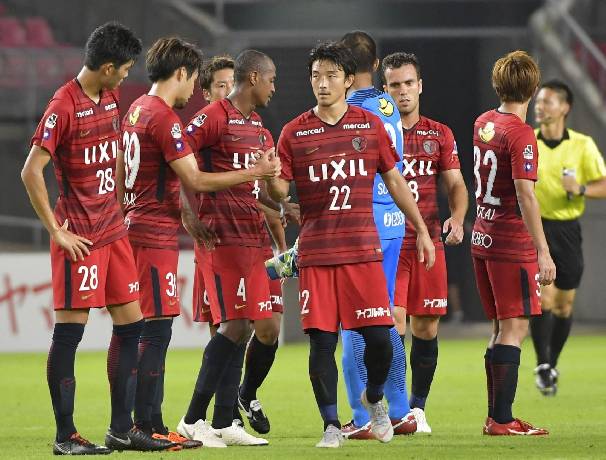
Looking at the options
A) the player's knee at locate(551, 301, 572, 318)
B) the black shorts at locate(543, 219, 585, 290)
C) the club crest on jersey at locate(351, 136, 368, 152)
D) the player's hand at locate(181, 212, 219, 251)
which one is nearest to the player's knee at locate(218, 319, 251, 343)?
the player's hand at locate(181, 212, 219, 251)

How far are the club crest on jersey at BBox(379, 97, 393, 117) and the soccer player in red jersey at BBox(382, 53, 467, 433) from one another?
0.52m

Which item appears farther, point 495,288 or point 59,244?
point 495,288

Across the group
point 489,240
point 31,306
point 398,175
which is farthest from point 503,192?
point 31,306

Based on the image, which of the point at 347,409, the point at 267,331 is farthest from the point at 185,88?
the point at 347,409

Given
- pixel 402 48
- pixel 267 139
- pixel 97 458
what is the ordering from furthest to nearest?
pixel 402 48
pixel 267 139
pixel 97 458

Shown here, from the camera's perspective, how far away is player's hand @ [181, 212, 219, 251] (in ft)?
23.2

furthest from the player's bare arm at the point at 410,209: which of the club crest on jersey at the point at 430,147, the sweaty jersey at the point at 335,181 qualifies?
the club crest on jersey at the point at 430,147

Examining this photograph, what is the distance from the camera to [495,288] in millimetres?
7613

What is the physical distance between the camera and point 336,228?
268 inches

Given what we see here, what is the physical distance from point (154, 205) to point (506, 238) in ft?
6.41

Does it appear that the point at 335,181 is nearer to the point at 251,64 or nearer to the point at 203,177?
the point at 203,177

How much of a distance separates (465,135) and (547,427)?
41.7 ft

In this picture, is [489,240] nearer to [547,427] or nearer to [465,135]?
[547,427]

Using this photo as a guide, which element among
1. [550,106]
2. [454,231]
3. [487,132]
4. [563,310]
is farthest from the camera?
[563,310]
